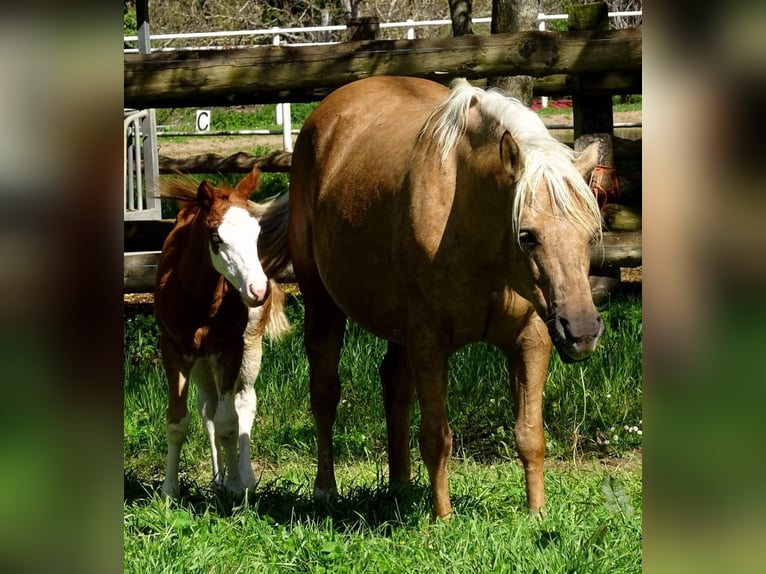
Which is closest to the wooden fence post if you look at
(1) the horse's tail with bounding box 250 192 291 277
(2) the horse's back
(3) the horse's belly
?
(2) the horse's back

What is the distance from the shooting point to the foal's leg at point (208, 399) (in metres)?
5.51

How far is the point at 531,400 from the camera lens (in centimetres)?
411

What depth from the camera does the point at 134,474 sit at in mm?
5457

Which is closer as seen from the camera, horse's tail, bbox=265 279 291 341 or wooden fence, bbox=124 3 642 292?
horse's tail, bbox=265 279 291 341

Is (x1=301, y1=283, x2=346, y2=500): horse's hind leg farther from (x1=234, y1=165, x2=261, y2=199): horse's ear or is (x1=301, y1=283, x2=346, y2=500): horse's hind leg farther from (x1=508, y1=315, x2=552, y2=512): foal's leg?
(x1=508, y1=315, x2=552, y2=512): foal's leg

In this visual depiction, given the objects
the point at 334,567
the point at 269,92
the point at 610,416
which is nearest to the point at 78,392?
the point at 334,567

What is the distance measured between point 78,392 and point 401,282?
3.52 m

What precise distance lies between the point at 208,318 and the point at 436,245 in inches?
70.2

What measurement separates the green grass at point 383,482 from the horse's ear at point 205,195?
1.51m

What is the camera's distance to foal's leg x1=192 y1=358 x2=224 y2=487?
18.1ft

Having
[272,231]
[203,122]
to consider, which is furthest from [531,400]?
[203,122]

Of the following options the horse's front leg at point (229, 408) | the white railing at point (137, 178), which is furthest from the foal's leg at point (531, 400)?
the white railing at point (137, 178)

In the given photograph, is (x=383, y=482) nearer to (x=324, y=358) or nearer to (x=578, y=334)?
(x=324, y=358)

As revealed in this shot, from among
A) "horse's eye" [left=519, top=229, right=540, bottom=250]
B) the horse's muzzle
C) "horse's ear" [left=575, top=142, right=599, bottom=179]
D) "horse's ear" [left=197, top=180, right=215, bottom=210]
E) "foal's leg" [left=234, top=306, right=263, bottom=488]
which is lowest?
"foal's leg" [left=234, top=306, right=263, bottom=488]
